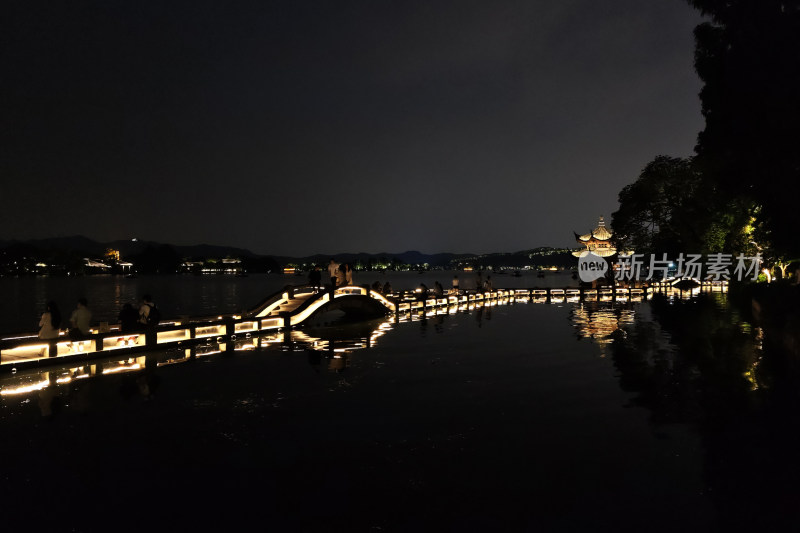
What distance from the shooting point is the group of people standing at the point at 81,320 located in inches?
608

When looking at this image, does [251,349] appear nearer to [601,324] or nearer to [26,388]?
[26,388]

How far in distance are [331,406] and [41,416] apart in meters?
5.44

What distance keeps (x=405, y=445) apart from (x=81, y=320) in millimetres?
12853

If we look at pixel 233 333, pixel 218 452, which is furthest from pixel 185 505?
pixel 233 333

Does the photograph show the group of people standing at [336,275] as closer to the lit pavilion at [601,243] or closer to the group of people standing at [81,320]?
the group of people standing at [81,320]

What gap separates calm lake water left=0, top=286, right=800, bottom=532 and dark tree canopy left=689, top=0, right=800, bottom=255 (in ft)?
21.9

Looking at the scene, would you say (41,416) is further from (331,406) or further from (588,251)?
(588,251)

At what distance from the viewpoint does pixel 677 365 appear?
49.2ft

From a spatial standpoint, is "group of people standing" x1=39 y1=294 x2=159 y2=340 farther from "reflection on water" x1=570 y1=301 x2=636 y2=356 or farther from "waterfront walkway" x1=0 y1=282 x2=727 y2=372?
"reflection on water" x1=570 y1=301 x2=636 y2=356

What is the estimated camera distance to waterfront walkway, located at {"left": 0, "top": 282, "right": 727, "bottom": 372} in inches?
595

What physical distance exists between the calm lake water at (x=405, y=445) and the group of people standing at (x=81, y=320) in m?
2.11

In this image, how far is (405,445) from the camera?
319 inches

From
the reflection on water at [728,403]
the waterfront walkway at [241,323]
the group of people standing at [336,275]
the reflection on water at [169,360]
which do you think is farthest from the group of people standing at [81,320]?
the reflection on water at [728,403]

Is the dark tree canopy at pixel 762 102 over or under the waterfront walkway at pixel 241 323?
over
